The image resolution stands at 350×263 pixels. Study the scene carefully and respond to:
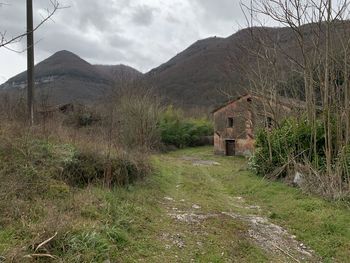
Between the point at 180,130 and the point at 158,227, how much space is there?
124ft

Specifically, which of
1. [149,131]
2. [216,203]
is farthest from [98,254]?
[149,131]

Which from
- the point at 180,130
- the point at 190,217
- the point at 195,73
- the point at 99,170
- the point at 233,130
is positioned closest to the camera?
the point at 190,217

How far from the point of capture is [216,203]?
33.4 ft

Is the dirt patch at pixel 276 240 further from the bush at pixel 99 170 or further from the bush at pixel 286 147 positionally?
the bush at pixel 286 147

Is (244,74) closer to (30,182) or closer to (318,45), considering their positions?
(318,45)

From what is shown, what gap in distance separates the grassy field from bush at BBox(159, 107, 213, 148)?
1302 inches

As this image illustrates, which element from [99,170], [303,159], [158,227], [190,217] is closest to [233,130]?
[303,159]

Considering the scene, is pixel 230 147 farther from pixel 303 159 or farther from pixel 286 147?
pixel 303 159

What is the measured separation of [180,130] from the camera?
4506 cm

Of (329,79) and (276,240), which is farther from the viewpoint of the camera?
(329,79)

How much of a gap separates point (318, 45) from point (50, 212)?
10186 millimetres

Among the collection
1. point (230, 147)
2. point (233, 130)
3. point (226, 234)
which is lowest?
point (226, 234)

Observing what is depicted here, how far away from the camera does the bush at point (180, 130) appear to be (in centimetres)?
4372

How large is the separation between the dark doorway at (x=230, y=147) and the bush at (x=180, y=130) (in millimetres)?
7519
